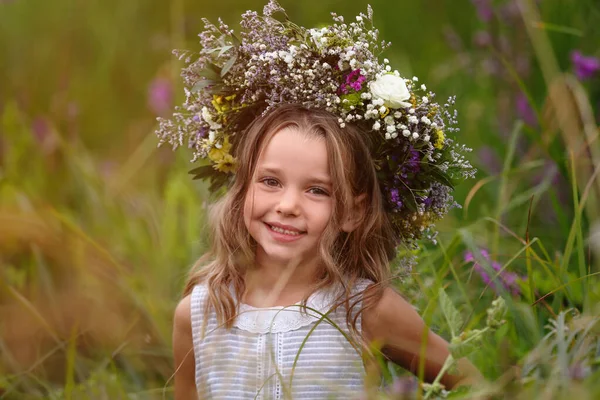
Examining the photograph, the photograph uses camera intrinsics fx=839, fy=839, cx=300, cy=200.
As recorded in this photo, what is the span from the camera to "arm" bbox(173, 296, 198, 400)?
2371mm

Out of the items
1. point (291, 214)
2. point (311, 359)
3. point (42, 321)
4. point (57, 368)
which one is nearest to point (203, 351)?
point (311, 359)

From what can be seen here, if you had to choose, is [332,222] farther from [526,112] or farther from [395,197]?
[526,112]

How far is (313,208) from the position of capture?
2.17m

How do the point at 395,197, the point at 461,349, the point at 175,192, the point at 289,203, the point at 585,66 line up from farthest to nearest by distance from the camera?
1. the point at 175,192
2. the point at 585,66
3. the point at 395,197
4. the point at 289,203
5. the point at 461,349

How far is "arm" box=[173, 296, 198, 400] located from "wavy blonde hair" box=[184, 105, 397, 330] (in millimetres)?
100

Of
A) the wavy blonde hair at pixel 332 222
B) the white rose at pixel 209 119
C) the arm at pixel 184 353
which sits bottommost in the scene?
the arm at pixel 184 353

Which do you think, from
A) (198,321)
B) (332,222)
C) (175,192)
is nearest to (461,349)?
(332,222)

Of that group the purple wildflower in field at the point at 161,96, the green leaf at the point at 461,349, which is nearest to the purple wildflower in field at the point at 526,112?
the purple wildflower in field at the point at 161,96

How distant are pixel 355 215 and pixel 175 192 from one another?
1.54 m

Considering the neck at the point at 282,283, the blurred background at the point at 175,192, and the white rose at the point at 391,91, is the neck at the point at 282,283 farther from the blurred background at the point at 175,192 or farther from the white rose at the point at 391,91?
the white rose at the point at 391,91

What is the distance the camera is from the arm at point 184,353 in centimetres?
237

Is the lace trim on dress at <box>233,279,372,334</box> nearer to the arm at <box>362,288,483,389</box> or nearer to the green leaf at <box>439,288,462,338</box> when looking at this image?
the arm at <box>362,288,483,389</box>

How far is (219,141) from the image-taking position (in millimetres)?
2375

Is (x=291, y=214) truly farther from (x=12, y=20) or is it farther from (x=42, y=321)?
(x=12, y=20)
